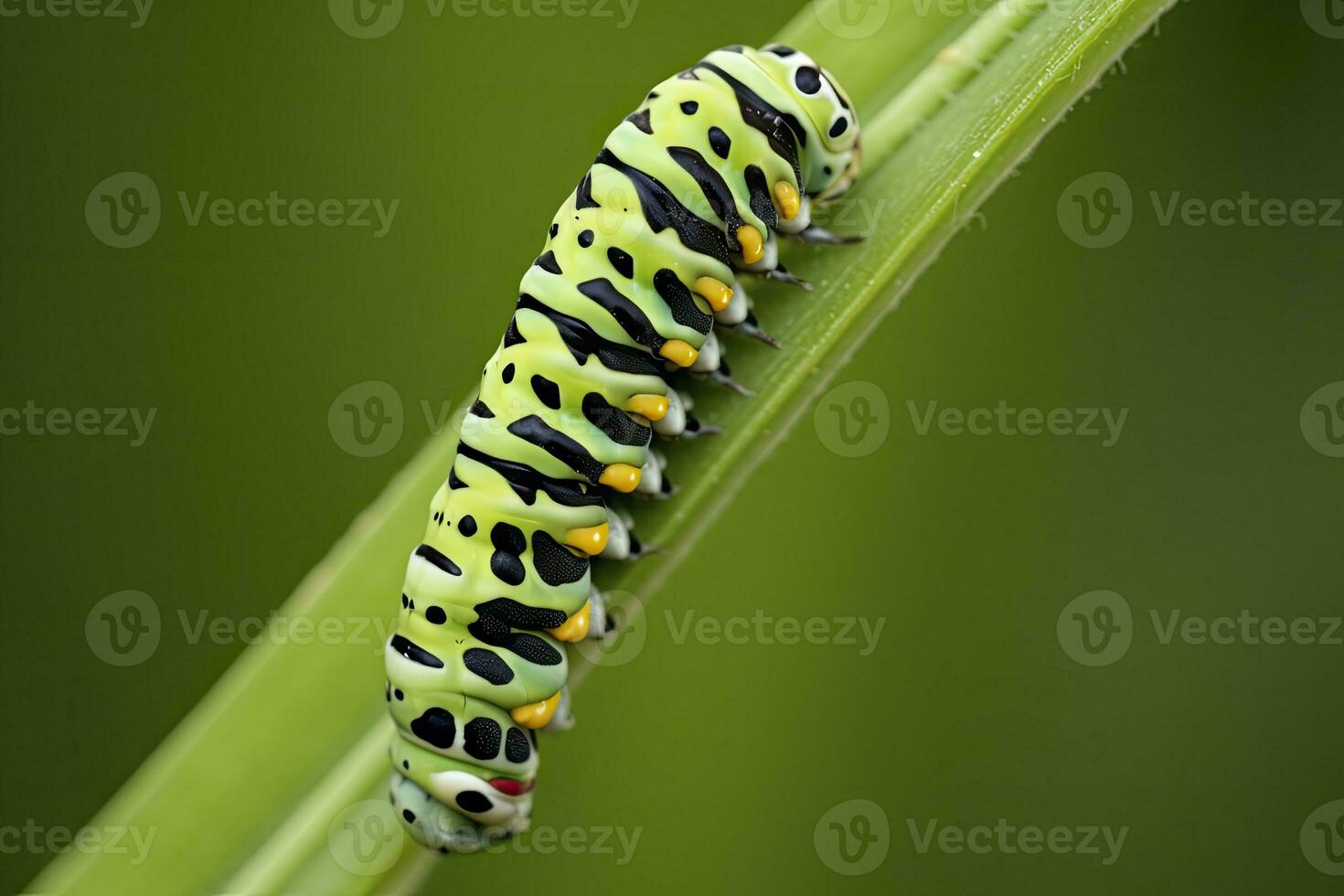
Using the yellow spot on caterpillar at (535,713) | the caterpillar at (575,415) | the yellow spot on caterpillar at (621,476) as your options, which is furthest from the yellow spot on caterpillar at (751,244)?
the yellow spot on caterpillar at (535,713)

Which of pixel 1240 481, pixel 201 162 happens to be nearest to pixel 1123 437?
pixel 1240 481

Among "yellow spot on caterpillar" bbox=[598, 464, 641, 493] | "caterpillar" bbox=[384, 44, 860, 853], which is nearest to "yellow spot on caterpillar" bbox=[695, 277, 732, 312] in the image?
"caterpillar" bbox=[384, 44, 860, 853]

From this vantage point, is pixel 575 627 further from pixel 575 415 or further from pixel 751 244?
pixel 751 244

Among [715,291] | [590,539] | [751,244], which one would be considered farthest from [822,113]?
[590,539]

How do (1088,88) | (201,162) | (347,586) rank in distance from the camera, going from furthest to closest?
Answer: (201,162) → (347,586) → (1088,88)

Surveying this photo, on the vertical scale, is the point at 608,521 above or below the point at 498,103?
below

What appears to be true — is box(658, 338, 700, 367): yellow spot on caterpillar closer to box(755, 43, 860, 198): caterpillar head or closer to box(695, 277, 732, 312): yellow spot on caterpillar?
box(695, 277, 732, 312): yellow spot on caterpillar

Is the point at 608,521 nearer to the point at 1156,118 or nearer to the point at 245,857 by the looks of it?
the point at 245,857

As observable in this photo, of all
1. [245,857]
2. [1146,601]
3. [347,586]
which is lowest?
[245,857]
